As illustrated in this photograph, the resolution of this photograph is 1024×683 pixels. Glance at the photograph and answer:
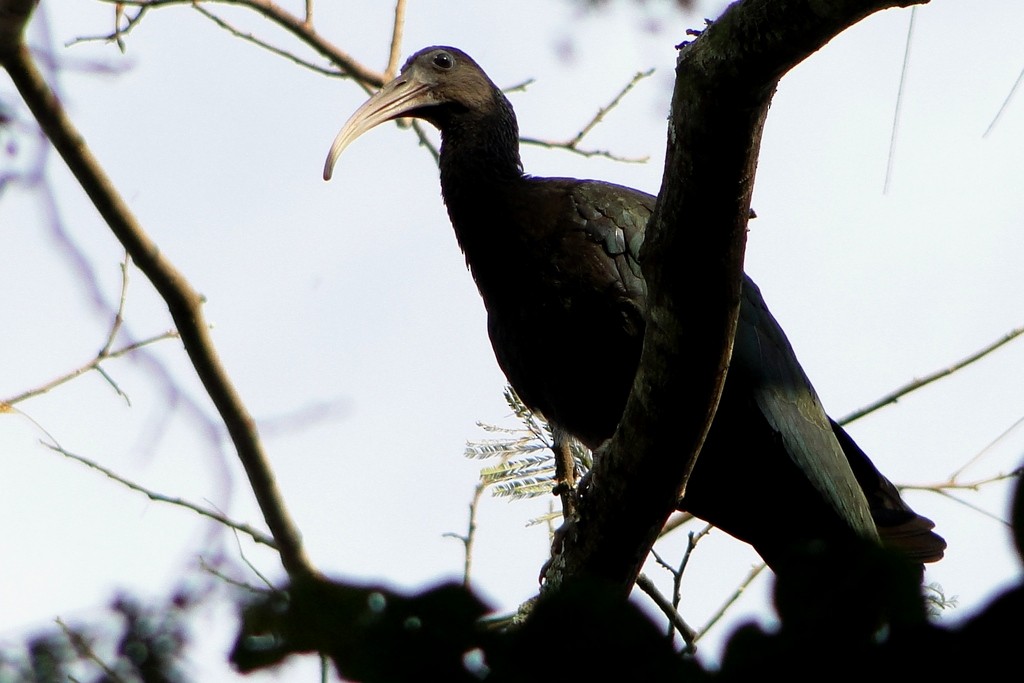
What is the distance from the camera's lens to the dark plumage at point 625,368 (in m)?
3.92

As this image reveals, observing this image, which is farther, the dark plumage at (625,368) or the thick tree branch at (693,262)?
the dark plumage at (625,368)

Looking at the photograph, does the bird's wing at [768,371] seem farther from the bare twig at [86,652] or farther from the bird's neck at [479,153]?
the bare twig at [86,652]

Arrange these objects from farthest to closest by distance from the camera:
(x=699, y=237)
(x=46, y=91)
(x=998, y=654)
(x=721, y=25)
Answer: (x=46, y=91)
(x=699, y=237)
(x=721, y=25)
(x=998, y=654)

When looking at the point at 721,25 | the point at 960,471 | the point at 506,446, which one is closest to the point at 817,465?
the point at 960,471

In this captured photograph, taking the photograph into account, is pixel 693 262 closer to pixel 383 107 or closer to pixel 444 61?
pixel 383 107

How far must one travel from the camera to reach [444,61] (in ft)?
16.8

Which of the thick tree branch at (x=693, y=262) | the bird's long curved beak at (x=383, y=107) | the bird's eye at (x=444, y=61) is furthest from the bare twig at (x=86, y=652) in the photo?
the bird's eye at (x=444, y=61)

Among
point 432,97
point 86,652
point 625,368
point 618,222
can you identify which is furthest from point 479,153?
point 86,652

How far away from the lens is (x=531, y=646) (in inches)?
39.5

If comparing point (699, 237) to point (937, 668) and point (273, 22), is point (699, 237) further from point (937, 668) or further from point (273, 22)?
point (273, 22)

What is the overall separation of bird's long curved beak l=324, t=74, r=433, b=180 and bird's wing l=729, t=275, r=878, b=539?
5.20 ft

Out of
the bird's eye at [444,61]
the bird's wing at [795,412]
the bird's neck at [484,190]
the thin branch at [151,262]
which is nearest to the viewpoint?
the thin branch at [151,262]

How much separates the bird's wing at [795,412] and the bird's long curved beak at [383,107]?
158 centimetres

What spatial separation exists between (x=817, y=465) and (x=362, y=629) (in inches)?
123
